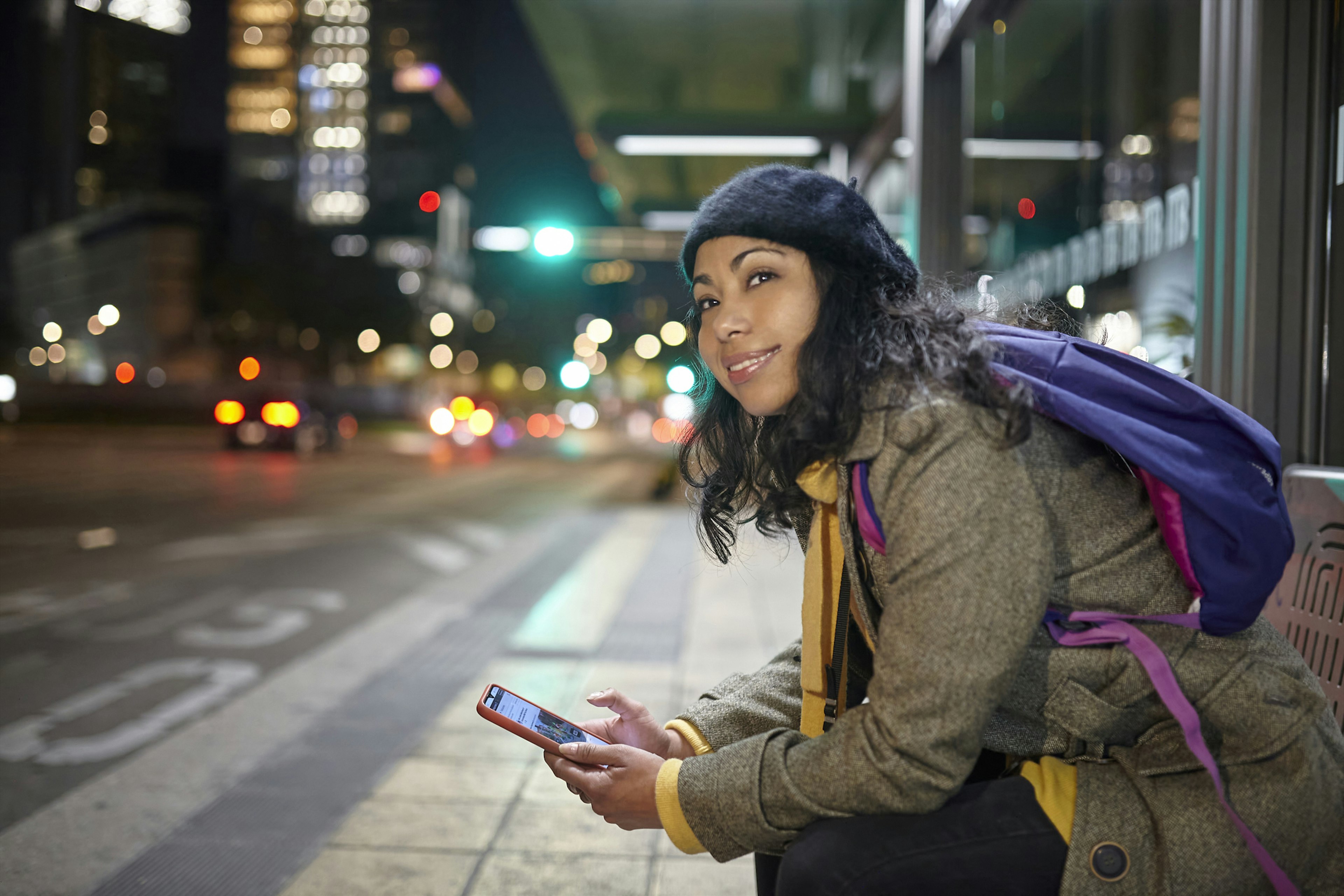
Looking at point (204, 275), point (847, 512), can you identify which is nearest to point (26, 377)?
point (204, 275)

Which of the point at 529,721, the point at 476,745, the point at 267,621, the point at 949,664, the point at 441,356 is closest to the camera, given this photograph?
the point at 949,664

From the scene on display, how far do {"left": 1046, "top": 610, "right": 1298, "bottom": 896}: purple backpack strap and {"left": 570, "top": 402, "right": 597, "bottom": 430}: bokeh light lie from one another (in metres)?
Answer: 55.4

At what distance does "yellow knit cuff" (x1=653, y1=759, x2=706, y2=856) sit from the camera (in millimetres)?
1556

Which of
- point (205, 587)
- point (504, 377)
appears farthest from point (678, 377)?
point (504, 377)

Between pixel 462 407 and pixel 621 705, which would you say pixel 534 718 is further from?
pixel 462 407

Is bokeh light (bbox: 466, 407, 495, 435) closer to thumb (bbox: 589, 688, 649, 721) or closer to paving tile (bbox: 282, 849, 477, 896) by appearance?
paving tile (bbox: 282, 849, 477, 896)

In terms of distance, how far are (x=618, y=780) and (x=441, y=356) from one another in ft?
284

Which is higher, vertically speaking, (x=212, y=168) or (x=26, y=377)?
(x=212, y=168)

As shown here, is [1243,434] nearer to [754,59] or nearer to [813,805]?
[813,805]

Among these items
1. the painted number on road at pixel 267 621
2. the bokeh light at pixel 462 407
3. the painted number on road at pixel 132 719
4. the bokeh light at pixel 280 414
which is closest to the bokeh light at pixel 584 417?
the bokeh light at pixel 462 407

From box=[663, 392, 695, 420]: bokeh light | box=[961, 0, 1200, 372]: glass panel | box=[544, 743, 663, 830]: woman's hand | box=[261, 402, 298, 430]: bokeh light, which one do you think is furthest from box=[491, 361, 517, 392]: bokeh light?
box=[544, 743, 663, 830]: woman's hand

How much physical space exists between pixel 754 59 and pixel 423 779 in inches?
337

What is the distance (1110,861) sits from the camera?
142 cm

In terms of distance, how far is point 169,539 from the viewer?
9805mm
